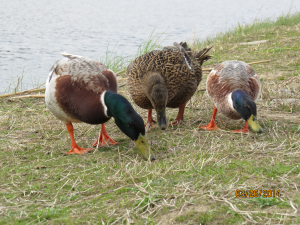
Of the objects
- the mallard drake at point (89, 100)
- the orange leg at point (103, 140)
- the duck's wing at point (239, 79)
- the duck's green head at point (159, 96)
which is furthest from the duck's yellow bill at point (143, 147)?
the duck's wing at point (239, 79)

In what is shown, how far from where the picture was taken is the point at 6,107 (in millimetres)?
5824

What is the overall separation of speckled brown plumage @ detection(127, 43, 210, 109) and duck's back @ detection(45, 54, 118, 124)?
1.58 ft

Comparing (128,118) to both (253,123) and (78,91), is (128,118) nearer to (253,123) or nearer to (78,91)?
(78,91)

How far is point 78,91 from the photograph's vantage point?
346cm

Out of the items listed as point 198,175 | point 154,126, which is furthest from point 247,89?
point 198,175

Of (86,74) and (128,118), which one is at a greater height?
(86,74)

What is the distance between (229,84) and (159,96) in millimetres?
880

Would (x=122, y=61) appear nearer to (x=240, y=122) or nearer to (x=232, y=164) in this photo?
(x=240, y=122)

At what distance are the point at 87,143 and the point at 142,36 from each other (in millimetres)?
10318

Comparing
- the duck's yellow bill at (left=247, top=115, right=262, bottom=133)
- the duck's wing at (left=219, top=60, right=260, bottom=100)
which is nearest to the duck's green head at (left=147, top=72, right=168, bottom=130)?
the duck's wing at (left=219, top=60, right=260, bottom=100)

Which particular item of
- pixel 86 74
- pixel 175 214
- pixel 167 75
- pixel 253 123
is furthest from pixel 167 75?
pixel 175 214

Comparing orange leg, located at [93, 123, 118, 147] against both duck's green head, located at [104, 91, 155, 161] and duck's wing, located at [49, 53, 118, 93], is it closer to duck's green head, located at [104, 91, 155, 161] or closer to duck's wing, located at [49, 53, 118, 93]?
duck's wing, located at [49, 53, 118, 93]

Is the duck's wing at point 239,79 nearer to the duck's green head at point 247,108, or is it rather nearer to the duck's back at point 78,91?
the duck's green head at point 247,108

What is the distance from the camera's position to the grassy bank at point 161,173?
7.28 ft
